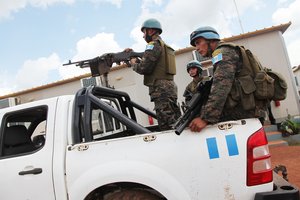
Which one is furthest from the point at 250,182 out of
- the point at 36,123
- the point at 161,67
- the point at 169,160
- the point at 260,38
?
the point at 260,38

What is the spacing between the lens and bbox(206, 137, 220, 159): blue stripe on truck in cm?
198

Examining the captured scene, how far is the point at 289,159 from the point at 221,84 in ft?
15.9

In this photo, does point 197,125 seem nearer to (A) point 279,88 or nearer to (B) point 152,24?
(A) point 279,88

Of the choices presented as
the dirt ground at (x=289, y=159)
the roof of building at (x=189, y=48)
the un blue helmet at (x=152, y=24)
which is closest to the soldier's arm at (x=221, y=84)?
the un blue helmet at (x=152, y=24)

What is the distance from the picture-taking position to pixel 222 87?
2203 mm

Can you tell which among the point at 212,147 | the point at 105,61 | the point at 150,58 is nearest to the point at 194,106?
the point at 212,147

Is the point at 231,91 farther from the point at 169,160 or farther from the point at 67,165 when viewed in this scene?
the point at 67,165

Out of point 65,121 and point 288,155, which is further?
point 288,155

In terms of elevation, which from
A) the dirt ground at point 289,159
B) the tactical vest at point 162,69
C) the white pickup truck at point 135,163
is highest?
the tactical vest at point 162,69

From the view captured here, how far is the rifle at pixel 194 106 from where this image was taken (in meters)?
2.13

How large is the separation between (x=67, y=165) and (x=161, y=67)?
65.5 inches

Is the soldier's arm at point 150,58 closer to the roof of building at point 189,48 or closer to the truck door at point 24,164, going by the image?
the truck door at point 24,164

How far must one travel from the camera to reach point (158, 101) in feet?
10.9

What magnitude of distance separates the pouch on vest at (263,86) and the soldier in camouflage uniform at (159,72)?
117cm
